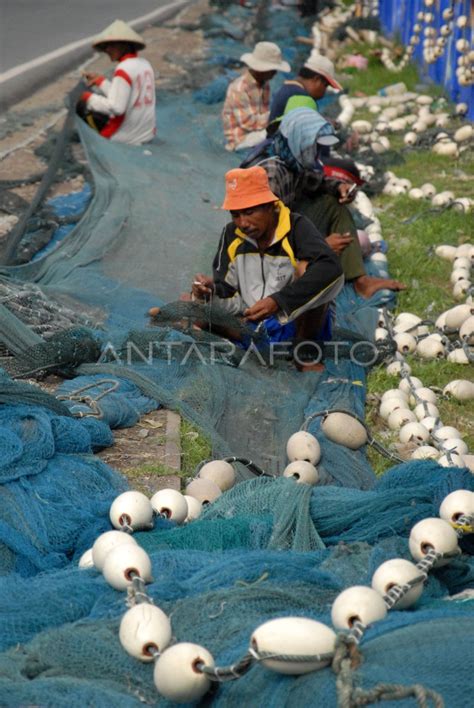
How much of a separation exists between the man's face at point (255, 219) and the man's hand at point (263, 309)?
1.16 feet

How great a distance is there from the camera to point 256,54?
10430mm

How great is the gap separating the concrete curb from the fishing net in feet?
20.6

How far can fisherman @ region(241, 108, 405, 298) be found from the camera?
6641 mm

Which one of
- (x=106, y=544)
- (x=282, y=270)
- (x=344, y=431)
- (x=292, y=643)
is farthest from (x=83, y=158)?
(x=292, y=643)

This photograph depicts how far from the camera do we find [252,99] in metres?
10.5

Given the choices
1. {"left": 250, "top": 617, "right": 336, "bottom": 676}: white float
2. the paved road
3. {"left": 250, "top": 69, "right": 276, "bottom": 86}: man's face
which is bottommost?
the paved road

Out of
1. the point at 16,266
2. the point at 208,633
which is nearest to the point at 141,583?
the point at 208,633

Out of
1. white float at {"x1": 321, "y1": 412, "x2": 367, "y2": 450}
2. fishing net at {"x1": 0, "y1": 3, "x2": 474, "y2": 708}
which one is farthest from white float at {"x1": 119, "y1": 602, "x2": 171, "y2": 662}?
white float at {"x1": 321, "y1": 412, "x2": 367, "y2": 450}

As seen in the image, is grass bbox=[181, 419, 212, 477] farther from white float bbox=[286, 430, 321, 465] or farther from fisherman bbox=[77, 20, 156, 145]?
fisherman bbox=[77, 20, 156, 145]

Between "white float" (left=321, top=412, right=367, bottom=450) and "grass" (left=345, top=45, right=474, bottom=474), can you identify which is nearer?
"white float" (left=321, top=412, right=367, bottom=450)

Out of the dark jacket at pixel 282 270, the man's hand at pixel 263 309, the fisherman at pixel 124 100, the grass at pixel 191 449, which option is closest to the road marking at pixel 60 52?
the fisherman at pixel 124 100

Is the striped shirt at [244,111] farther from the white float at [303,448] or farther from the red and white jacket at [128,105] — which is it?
the white float at [303,448]

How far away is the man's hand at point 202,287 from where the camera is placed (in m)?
5.91

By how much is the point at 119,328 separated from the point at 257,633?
358 cm
